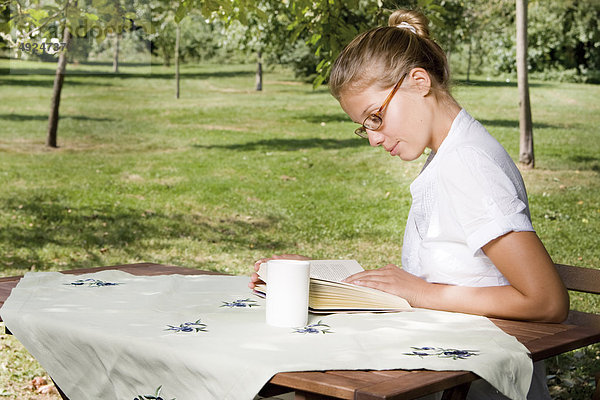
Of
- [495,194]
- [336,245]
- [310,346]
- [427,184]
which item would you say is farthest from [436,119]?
[336,245]

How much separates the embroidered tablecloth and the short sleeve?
232 millimetres

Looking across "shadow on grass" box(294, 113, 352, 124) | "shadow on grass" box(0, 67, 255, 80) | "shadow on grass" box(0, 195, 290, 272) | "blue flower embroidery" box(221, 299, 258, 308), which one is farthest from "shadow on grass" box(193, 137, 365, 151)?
"shadow on grass" box(0, 67, 255, 80)

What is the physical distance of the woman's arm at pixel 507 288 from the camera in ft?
6.15

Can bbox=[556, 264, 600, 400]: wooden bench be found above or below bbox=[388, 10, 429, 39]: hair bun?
below

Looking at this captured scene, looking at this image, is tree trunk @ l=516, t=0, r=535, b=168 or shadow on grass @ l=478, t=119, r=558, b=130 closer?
tree trunk @ l=516, t=0, r=535, b=168

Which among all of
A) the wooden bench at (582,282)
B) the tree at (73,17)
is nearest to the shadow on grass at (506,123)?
the tree at (73,17)

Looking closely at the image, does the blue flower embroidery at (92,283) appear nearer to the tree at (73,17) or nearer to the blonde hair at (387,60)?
the blonde hair at (387,60)

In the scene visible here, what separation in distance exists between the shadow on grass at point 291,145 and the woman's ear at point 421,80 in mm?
12422

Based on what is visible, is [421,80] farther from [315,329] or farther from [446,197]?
[315,329]

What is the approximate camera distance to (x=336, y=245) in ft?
28.4

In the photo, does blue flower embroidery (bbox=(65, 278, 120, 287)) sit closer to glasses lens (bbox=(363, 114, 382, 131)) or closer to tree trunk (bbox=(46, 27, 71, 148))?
glasses lens (bbox=(363, 114, 382, 131))

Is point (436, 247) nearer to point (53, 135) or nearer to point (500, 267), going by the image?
point (500, 267)

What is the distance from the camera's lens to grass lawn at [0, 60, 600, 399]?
8.09m

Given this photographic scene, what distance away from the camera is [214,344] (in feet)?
5.41
